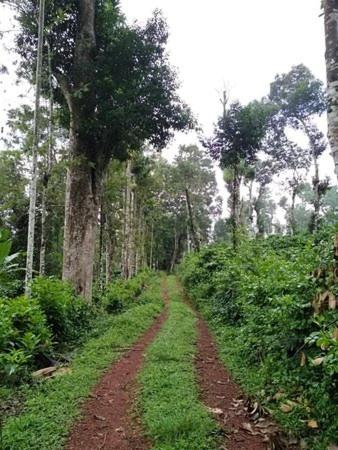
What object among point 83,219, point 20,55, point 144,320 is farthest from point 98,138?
point 144,320

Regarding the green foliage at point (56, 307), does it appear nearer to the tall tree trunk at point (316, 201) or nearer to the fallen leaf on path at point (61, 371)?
the fallen leaf on path at point (61, 371)

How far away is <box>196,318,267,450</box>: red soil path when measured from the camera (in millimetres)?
4391

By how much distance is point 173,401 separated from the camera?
17.3 ft

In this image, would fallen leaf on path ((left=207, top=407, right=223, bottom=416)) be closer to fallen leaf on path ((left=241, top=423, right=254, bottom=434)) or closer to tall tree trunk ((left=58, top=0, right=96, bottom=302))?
fallen leaf on path ((left=241, top=423, right=254, bottom=434))

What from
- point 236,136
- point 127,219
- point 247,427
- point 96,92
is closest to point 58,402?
point 247,427

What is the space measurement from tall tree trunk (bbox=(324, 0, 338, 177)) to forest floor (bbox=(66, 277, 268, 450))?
3.38 meters

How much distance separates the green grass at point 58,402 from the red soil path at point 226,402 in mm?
1822

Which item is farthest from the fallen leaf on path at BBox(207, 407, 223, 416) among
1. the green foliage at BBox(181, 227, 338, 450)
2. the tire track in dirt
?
the tire track in dirt

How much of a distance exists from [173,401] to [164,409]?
0.30 meters

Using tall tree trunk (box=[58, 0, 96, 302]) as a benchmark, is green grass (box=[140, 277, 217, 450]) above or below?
below

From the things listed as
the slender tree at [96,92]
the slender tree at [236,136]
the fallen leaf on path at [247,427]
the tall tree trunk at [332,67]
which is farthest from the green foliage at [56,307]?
the slender tree at [236,136]

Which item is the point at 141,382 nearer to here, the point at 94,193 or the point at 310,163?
the point at 94,193

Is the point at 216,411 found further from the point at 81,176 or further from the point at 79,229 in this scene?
the point at 81,176

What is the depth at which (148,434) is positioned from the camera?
447cm
